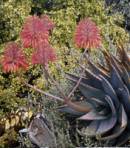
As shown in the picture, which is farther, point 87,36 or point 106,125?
point 106,125

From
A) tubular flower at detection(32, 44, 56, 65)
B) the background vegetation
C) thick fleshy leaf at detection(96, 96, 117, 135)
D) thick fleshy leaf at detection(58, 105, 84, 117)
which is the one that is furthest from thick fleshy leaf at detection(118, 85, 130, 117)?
the background vegetation

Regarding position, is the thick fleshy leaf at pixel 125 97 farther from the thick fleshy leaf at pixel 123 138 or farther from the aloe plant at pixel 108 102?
the thick fleshy leaf at pixel 123 138

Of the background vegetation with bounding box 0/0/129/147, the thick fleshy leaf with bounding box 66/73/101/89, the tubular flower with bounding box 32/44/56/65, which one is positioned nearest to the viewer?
the tubular flower with bounding box 32/44/56/65

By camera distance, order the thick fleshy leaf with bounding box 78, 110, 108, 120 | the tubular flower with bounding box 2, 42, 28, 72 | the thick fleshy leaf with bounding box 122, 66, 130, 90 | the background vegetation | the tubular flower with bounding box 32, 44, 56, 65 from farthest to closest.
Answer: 1. the background vegetation
2. the thick fleshy leaf with bounding box 122, 66, 130, 90
3. the thick fleshy leaf with bounding box 78, 110, 108, 120
4. the tubular flower with bounding box 2, 42, 28, 72
5. the tubular flower with bounding box 32, 44, 56, 65

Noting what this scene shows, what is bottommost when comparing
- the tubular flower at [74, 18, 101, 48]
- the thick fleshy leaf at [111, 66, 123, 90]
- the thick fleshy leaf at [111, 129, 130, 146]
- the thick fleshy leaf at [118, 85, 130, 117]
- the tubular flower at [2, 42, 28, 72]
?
the thick fleshy leaf at [111, 129, 130, 146]

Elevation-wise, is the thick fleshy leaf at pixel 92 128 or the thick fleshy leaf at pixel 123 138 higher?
the thick fleshy leaf at pixel 92 128

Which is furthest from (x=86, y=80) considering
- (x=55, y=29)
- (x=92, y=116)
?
(x=55, y=29)

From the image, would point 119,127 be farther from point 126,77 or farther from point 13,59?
point 13,59

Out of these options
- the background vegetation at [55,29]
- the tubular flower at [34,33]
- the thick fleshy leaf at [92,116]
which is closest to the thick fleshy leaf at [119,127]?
the thick fleshy leaf at [92,116]

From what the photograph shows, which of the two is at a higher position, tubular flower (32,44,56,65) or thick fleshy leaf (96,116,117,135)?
tubular flower (32,44,56,65)

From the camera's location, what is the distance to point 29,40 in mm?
3980

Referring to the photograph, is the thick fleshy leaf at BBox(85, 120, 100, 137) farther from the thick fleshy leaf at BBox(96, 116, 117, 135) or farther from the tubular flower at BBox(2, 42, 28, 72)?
the tubular flower at BBox(2, 42, 28, 72)

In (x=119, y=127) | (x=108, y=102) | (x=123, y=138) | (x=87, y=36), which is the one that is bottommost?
(x=123, y=138)

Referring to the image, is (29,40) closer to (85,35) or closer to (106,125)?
(85,35)
